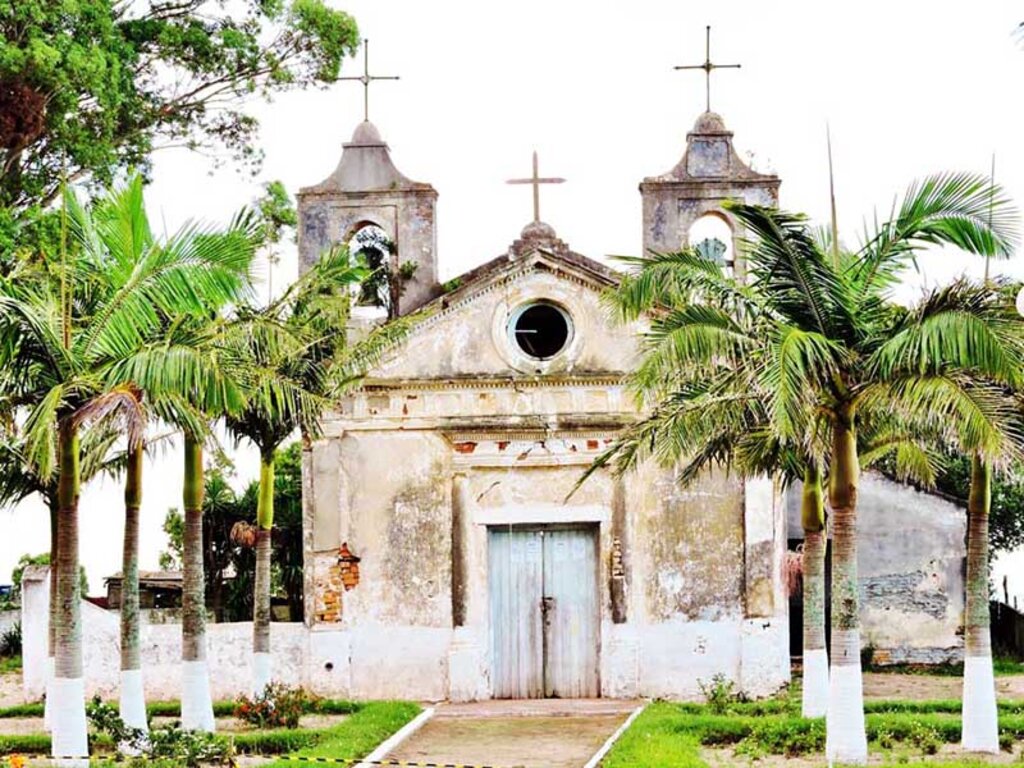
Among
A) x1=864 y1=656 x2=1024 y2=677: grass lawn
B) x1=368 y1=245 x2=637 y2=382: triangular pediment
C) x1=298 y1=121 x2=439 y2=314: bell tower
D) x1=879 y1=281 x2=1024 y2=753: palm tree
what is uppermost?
x1=298 y1=121 x2=439 y2=314: bell tower

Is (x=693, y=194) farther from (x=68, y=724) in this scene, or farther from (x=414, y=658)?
(x=68, y=724)

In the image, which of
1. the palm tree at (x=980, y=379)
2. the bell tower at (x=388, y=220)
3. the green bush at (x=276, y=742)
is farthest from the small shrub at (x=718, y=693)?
the bell tower at (x=388, y=220)

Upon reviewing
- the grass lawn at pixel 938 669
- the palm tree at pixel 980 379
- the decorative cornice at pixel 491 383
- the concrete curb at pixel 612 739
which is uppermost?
the decorative cornice at pixel 491 383

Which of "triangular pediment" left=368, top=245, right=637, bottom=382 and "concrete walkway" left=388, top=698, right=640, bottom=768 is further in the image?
"triangular pediment" left=368, top=245, right=637, bottom=382

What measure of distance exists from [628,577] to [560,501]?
50.3 inches

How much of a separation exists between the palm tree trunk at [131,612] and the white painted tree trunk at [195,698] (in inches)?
22.2

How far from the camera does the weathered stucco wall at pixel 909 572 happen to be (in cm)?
2672

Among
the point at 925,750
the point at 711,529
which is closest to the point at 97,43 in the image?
the point at 711,529

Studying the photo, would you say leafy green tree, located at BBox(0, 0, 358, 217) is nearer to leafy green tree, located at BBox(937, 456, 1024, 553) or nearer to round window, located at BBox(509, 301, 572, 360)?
round window, located at BBox(509, 301, 572, 360)

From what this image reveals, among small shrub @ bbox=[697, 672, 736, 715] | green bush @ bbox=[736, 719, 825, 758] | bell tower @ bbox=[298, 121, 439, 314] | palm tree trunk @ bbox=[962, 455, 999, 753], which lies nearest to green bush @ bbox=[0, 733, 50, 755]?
green bush @ bbox=[736, 719, 825, 758]

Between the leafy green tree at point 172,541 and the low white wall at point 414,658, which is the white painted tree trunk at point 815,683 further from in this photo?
the leafy green tree at point 172,541

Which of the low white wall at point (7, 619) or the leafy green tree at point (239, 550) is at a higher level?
the leafy green tree at point (239, 550)

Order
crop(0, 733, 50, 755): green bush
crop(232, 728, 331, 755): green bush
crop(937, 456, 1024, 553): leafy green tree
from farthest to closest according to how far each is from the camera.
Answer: crop(937, 456, 1024, 553): leafy green tree, crop(0, 733, 50, 755): green bush, crop(232, 728, 331, 755): green bush

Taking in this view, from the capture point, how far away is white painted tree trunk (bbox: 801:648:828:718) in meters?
19.6
